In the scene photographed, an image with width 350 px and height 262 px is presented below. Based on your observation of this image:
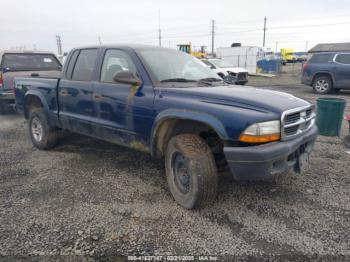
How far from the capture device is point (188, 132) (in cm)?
349

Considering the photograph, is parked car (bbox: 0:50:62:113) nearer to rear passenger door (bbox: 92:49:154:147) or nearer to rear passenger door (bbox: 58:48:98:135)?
rear passenger door (bbox: 58:48:98:135)

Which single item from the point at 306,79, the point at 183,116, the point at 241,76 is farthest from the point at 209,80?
the point at 241,76

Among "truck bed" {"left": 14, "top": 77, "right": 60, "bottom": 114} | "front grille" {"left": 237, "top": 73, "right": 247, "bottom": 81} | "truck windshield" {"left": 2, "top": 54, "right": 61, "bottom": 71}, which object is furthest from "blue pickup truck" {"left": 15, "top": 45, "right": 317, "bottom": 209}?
"front grille" {"left": 237, "top": 73, "right": 247, "bottom": 81}

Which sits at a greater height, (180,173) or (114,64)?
(114,64)

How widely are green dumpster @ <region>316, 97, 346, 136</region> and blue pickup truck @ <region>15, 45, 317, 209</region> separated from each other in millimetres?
2607

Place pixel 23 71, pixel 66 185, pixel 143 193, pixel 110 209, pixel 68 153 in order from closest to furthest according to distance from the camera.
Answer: pixel 110 209 < pixel 143 193 < pixel 66 185 < pixel 68 153 < pixel 23 71

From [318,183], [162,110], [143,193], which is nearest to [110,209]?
[143,193]

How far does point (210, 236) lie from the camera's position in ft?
9.55

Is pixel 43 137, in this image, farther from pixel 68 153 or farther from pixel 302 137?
pixel 302 137

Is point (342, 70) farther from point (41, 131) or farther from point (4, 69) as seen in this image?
point (4, 69)

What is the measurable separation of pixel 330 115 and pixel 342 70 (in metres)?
7.14

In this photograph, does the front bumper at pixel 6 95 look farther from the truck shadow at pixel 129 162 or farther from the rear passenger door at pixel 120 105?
the rear passenger door at pixel 120 105

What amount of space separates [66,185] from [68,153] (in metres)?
1.50

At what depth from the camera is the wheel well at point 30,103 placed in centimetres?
574
